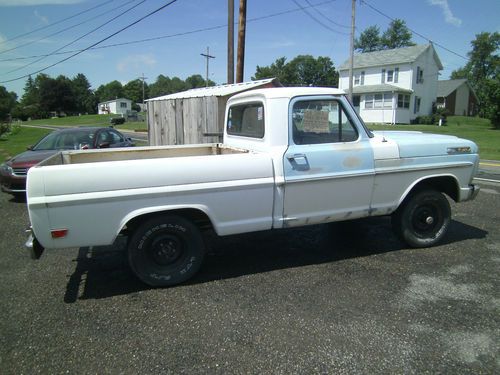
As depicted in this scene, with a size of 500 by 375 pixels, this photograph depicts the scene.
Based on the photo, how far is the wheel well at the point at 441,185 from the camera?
194 inches

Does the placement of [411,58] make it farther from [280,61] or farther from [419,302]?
[280,61]

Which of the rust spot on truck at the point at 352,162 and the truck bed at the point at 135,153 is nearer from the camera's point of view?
the rust spot on truck at the point at 352,162

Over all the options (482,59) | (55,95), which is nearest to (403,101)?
(482,59)

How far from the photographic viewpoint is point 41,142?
909 cm

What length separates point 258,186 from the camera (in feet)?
12.9

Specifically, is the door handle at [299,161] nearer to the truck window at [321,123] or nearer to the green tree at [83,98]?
the truck window at [321,123]

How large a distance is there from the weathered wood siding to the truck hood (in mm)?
4868

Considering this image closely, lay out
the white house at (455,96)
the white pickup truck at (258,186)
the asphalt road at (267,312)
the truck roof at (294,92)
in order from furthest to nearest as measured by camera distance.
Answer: the white house at (455,96)
the truck roof at (294,92)
the white pickup truck at (258,186)
the asphalt road at (267,312)

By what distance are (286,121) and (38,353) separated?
3161mm

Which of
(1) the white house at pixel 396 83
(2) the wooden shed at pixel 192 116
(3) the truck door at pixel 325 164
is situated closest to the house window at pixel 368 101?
(1) the white house at pixel 396 83

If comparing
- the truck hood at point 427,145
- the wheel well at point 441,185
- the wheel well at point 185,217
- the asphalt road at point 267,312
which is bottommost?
the asphalt road at point 267,312

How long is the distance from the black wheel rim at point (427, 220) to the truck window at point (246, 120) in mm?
2365

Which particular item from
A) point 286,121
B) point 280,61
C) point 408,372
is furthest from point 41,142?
point 280,61

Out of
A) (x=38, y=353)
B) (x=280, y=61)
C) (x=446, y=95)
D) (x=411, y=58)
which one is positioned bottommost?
(x=38, y=353)
